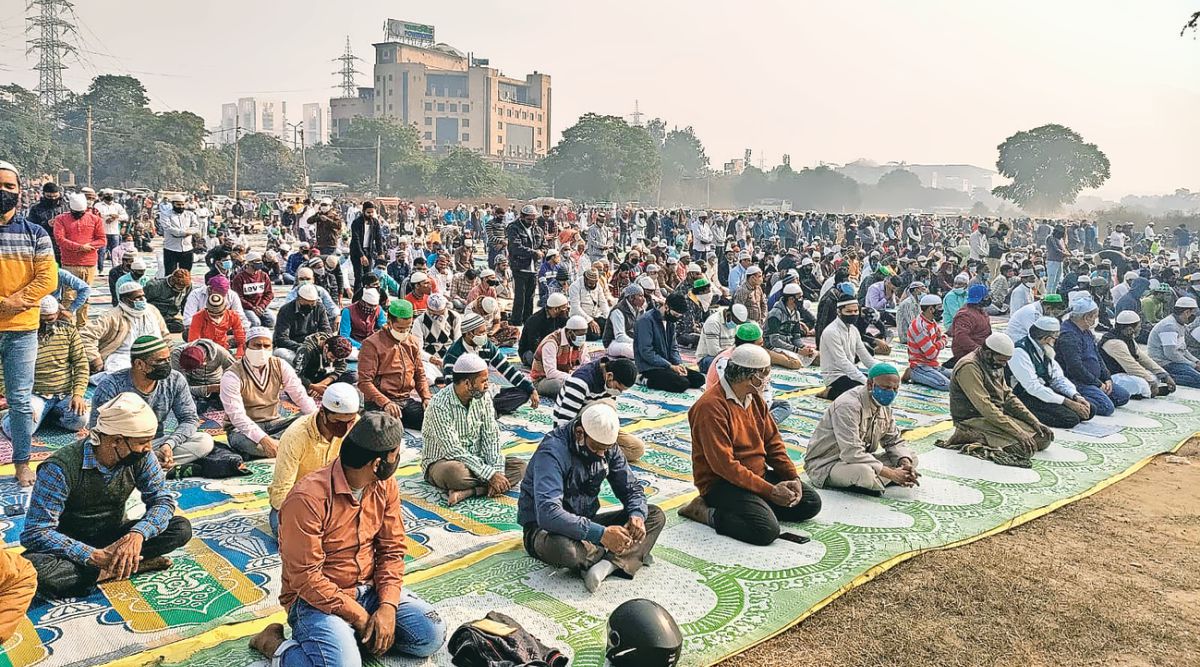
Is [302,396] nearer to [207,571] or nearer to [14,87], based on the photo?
[207,571]

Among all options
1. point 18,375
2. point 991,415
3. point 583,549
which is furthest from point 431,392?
point 991,415

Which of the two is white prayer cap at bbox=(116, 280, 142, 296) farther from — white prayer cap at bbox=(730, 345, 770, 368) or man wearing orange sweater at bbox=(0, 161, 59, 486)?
white prayer cap at bbox=(730, 345, 770, 368)

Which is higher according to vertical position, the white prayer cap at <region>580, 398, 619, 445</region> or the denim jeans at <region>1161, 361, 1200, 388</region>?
the white prayer cap at <region>580, 398, 619, 445</region>

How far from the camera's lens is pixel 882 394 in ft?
17.9

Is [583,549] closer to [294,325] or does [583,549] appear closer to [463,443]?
[463,443]

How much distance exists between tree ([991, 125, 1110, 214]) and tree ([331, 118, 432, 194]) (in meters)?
39.3

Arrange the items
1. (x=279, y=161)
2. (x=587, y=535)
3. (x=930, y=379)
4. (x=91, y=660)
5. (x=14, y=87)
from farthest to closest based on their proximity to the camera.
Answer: (x=279, y=161) → (x=14, y=87) → (x=930, y=379) → (x=587, y=535) → (x=91, y=660)

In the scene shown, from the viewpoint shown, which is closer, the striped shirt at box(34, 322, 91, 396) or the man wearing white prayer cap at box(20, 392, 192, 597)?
the man wearing white prayer cap at box(20, 392, 192, 597)

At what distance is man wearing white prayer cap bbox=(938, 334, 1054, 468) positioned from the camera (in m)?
6.53

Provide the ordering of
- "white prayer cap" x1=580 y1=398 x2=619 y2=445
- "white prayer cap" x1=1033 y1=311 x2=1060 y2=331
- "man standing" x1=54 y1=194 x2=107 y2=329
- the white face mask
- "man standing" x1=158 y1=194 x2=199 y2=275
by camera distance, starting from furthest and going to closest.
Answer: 1. "man standing" x1=158 y1=194 x2=199 y2=275
2. "man standing" x1=54 y1=194 x2=107 y2=329
3. "white prayer cap" x1=1033 y1=311 x2=1060 y2=331
4. the white face mask
5. "white prayer cap" x1=580 y1=398 x2=619 y2=445

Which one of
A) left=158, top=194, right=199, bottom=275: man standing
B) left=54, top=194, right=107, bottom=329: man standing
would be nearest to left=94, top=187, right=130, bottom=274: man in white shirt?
left=158, top=194, right=199, bottom=275: man standing

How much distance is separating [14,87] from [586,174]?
34.8 metres

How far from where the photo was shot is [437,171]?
59719mm

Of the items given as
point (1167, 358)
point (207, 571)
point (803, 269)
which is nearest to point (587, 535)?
point (207, 571)
